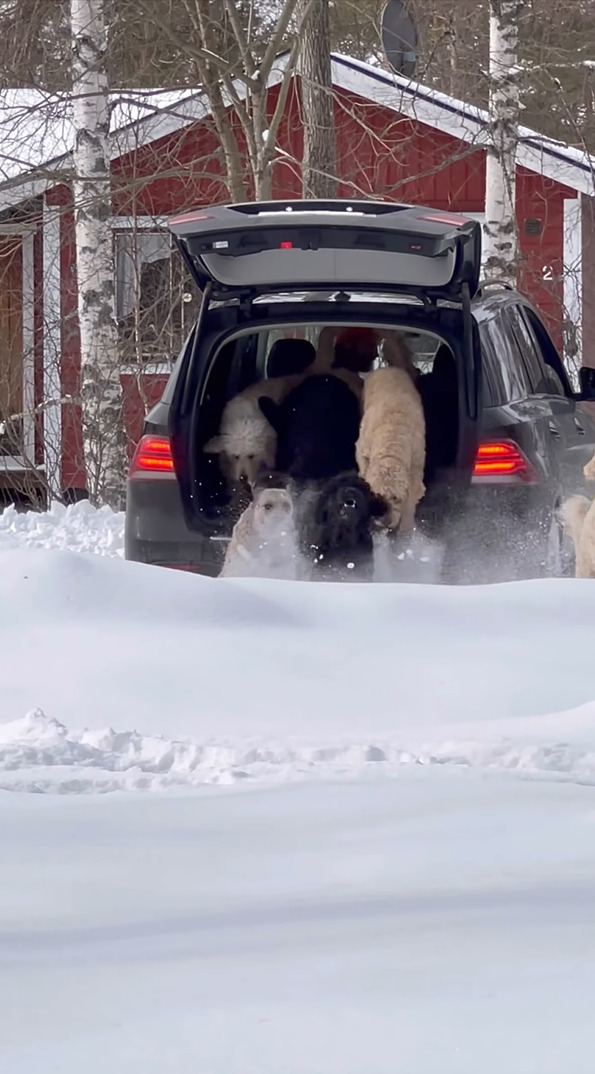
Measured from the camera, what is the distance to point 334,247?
225 inches

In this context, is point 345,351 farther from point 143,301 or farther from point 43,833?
point 143,301

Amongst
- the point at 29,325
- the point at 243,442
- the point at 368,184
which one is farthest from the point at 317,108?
the point at 243,442

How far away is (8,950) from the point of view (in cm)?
261

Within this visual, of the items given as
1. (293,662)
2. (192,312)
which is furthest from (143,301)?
(293,662)

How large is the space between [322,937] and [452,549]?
3.73m

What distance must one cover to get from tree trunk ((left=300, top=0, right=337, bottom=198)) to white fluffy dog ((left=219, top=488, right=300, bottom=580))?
8.72 m

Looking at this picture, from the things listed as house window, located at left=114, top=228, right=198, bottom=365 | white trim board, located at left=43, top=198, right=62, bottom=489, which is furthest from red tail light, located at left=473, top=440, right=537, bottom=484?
white trim board, located at left=43, top=198, right=62, bottom=489

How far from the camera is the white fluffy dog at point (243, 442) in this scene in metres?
6.75

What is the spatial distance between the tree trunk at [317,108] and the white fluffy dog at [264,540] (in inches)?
343

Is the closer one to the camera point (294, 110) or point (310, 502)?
point (310, 502)

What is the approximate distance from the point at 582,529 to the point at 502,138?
7.55 m

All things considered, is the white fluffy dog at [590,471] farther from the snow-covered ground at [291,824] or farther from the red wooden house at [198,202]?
the red wooden house at [198,202]

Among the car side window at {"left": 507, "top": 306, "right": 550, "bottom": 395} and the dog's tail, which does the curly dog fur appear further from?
the car side window at {"left": 507, "top": 306, "right": 550, "bottom": 395}

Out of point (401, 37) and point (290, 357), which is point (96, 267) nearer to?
point (290, 357)
